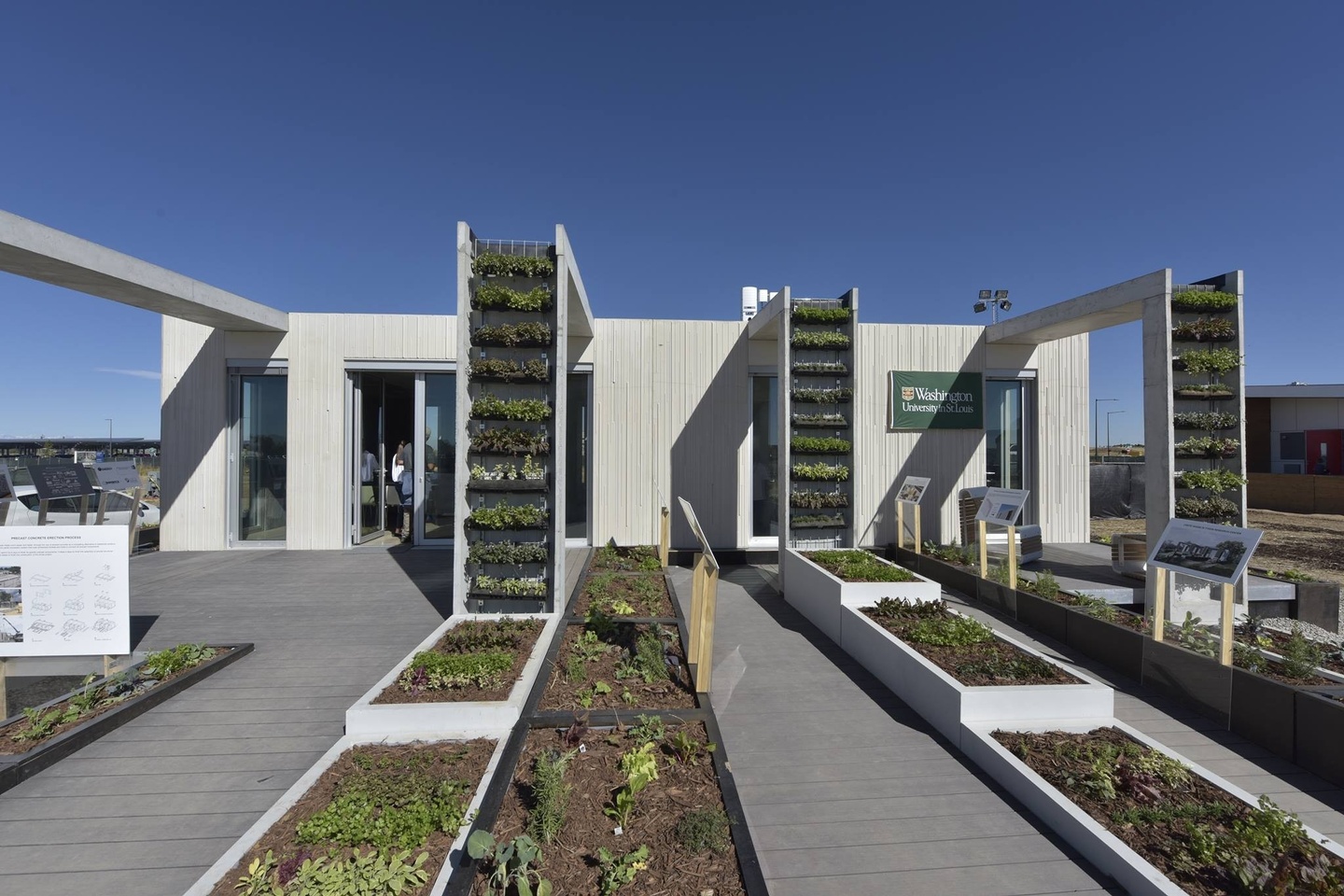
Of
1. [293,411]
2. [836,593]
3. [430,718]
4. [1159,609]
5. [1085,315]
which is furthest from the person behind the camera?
[293,411]

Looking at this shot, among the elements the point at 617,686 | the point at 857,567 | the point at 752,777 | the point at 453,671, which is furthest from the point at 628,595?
the point at 752,777

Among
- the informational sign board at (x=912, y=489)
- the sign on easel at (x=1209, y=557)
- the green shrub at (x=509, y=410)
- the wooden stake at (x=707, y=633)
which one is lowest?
the wooden stake at (x=707, y=633)

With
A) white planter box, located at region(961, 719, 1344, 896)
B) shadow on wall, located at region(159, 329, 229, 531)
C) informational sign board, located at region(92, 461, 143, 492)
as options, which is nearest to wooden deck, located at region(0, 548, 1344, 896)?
white planter box, located at region(961, 719, 1344, 896)

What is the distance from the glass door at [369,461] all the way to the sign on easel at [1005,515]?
27.4ft

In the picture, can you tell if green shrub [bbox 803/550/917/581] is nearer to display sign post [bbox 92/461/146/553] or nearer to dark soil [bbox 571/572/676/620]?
dark soil [bbox 571/572/676/620]

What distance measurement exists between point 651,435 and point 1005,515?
4774 mm

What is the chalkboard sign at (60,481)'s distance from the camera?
6986 millimetres

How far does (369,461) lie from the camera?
9.25 metres

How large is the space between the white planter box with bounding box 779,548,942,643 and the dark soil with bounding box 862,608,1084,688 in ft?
2.40

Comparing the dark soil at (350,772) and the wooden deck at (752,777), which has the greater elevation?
the dark soil at (350,772)

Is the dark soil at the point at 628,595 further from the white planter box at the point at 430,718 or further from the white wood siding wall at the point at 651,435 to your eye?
the white wood siding wall at the point at 651,435

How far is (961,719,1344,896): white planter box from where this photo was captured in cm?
216

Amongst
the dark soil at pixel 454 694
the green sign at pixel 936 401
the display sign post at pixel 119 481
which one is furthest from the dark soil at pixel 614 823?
the green sign at pixel 936 401

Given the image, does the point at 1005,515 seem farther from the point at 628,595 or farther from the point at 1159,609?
the point at 628,595
